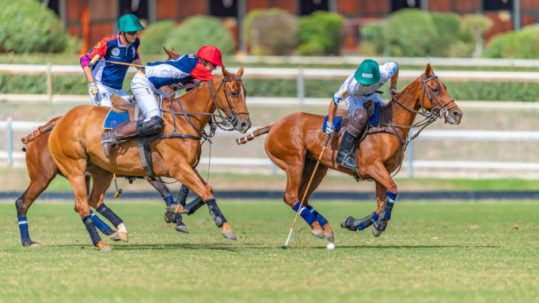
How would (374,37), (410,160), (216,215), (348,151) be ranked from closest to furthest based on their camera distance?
1. (216,215)
2. (348,151)
3. (410,160)
4. (374,37)

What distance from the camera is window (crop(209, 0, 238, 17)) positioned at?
4109 centimetres

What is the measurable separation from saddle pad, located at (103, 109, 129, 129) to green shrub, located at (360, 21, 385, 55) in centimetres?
2417

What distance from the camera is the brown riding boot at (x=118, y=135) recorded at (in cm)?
1357

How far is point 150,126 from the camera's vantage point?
13.5 meters

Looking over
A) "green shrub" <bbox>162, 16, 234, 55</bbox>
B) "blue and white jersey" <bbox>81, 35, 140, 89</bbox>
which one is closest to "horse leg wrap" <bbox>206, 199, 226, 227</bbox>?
"blue and white jersey" <bbox>81, 35, 140, 89</bbox>

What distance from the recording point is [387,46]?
37.0 meters

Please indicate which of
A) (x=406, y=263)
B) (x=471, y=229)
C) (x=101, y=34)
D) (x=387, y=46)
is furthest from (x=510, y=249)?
(x=101, y=34)

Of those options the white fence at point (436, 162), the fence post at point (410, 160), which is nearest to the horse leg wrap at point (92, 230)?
the white fence at point (436, 162)

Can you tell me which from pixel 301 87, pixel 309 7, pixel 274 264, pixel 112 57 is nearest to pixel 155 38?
pixel 309 7

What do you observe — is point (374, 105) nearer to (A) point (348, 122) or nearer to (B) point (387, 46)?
(A) point (348, 122)

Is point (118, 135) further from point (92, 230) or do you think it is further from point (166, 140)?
point (92, 230)

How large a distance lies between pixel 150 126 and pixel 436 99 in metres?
3.03

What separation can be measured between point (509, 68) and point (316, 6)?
469 inches

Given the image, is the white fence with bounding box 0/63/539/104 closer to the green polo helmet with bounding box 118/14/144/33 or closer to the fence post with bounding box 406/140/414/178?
the fence post with bounding box 406/140/414/178
